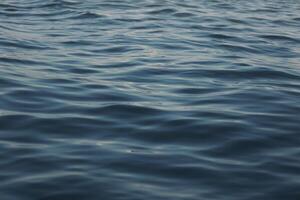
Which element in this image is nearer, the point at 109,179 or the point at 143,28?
the point at 109,179

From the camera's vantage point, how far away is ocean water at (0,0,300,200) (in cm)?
541

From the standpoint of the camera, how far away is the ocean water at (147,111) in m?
5.41

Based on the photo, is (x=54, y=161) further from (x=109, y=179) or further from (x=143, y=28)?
(x=143, y=28)

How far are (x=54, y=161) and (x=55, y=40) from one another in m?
6.31

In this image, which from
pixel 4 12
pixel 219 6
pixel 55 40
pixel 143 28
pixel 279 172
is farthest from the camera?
pixel 219 6

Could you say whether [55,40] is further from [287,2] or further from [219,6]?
[287,2]

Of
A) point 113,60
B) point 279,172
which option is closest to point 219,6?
point 113,60

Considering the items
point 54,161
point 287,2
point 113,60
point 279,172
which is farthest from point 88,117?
point 287,2

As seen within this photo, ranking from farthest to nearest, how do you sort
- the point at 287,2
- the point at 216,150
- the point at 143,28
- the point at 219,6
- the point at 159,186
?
the point at 287,2
the point at 219,6
the point at 143,28
the point at 216,150
the point at 159,186

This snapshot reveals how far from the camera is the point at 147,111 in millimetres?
7473

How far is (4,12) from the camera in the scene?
15281 mm

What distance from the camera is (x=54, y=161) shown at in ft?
19.0

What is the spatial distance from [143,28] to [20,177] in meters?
8.59

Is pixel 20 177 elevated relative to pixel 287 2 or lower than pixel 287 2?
elevated
